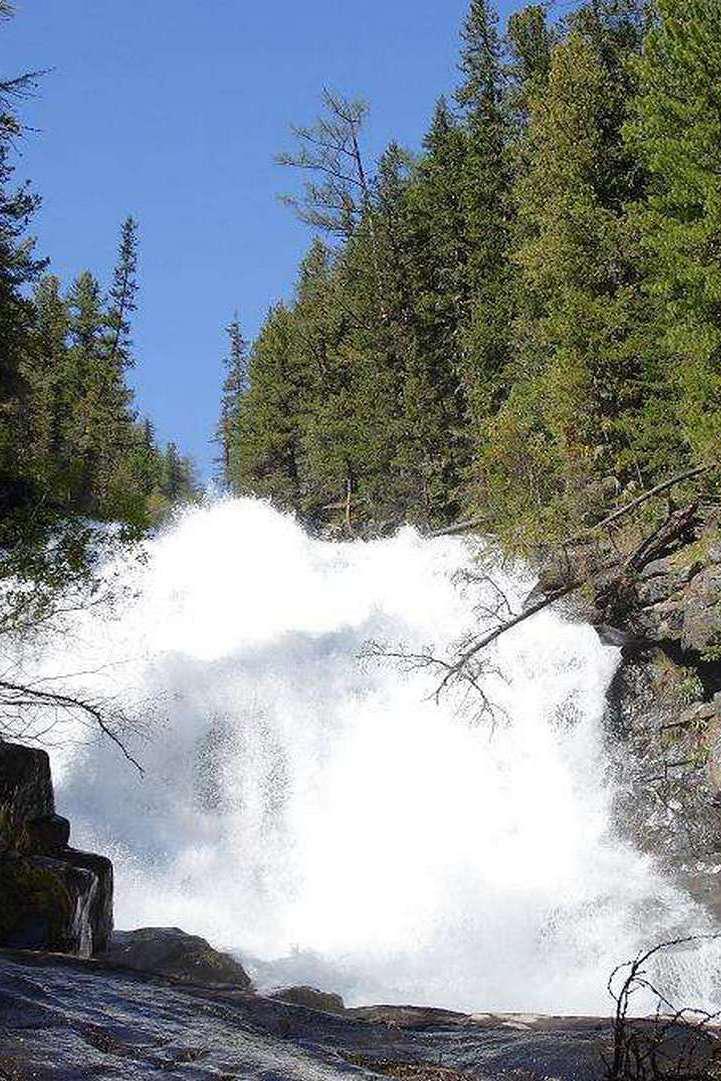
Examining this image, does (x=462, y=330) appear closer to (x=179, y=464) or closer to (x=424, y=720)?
(x=424, y=720)

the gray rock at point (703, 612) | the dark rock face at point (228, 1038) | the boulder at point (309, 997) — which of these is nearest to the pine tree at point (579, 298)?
the gray rock at point (703, 612)

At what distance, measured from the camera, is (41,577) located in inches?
407

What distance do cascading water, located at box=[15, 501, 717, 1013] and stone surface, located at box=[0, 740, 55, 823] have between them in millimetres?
2740

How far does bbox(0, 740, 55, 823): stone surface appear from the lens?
30.0ft

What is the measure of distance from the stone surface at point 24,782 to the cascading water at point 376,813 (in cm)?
274

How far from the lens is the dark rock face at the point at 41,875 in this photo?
7.87m

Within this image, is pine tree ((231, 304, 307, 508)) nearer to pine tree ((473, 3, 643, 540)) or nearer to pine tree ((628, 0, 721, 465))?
pine tree ((473, 3, 643, 540))

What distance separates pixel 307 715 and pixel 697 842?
7.43m

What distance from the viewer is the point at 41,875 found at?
26.8 feet

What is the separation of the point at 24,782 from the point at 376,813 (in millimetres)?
8362

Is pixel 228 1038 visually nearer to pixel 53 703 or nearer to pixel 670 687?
pixel 53 703

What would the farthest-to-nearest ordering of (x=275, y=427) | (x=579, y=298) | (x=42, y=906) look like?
(x=275, y=427) → (x=579, y=298) → (x=42, y=906)

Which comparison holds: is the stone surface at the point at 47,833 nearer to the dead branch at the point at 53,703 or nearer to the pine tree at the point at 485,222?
the dead branch at the point at 53,703

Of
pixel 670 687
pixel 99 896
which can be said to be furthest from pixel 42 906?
Answer: pixel 670 687
